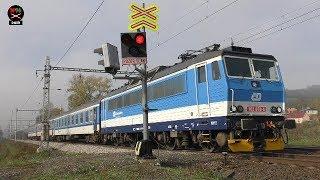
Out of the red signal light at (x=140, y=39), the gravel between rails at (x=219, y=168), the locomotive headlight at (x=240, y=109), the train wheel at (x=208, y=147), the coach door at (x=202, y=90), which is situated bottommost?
the gravel between rails at (x=219, y=168)

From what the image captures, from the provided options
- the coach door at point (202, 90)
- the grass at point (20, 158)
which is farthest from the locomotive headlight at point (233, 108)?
the grass at point (20, 158)

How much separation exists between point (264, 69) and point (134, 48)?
6079 millimetres

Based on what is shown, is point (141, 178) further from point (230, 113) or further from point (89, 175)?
point (230, 113)

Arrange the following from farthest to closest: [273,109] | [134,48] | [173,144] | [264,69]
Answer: [173,144] < [264,69] < [273,109] < [134,48]

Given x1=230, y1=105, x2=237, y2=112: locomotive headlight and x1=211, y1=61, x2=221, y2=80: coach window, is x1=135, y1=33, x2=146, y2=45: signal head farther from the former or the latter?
x1=230, y1=105, x2=237, y2=112: locomotive headlight

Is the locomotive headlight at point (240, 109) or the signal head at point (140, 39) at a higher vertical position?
the signal head at point (140, 39)

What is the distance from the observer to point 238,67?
50.1 feet

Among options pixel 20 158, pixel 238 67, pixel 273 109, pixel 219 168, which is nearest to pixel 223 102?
pixel 238 67

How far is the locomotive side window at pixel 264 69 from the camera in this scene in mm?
15648

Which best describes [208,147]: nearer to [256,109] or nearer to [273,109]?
[256,109]

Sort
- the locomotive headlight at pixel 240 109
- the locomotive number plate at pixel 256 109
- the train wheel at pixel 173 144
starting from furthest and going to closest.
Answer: the train wheel at pixel 173 144
the locomotive number plate at pixel 256 109
the locomotive headlight at pixel 240 109

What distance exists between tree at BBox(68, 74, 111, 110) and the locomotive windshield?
6791cm

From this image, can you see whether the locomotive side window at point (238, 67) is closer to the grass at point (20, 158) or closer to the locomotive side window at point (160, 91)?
the locomotive side window at point (160, 91)

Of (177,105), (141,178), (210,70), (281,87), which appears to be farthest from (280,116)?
(141,178)
